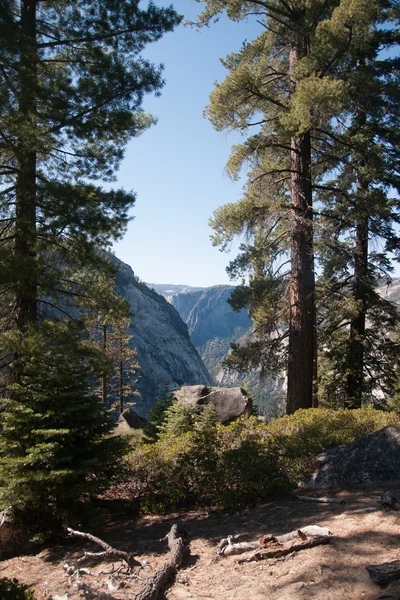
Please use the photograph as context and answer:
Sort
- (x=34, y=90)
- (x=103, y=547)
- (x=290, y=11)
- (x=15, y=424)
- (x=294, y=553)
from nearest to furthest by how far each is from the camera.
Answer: (x=294, y=553) < (x=103, y=547) < (x=15, y=424) < (x=34, y=90) < (x=290, y=11)

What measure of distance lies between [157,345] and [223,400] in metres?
126

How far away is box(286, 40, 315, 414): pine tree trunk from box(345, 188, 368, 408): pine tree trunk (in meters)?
2.95

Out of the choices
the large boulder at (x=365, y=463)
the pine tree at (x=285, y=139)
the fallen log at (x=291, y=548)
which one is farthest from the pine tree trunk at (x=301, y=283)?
the fallen log at (x=291, y=548)

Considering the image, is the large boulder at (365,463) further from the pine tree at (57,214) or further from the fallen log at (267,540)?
the pine tree at (57,214)

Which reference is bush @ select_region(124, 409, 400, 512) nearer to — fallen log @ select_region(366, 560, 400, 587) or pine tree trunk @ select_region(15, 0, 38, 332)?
fallen log @ select_region(366, 560, 400, 587)

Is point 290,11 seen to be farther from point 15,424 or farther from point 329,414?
point 15,424

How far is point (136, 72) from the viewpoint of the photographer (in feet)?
24.9

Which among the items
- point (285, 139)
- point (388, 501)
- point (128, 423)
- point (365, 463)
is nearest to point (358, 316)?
point (285, 139)

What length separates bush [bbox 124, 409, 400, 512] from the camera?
6.29m

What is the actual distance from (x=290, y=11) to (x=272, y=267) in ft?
19.4

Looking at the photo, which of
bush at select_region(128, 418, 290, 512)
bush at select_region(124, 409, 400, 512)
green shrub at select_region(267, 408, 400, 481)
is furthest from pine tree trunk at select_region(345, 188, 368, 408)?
bush at select_region(128, 418, 290, 512)

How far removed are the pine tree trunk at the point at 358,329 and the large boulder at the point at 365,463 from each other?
21.7ft

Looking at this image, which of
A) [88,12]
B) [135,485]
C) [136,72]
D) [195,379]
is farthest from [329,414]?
[195,379]

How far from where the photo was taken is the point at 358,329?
518 inches
